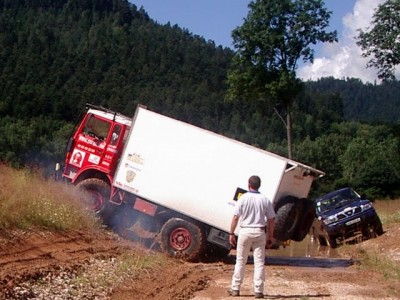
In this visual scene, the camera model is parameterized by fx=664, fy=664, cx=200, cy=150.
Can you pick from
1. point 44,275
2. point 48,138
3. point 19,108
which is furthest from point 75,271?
point 19,108

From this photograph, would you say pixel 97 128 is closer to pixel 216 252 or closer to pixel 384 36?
pixel 216 252

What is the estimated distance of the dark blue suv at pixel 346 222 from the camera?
798 inches

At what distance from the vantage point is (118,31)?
6329 inches

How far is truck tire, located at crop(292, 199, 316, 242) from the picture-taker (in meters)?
14.6

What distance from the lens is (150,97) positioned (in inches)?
3959

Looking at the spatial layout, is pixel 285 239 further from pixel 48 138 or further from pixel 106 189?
pixel 48 138

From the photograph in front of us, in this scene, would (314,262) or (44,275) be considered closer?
(44,275)

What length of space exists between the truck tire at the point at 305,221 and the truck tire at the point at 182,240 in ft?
6.91

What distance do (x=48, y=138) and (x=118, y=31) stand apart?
310ft

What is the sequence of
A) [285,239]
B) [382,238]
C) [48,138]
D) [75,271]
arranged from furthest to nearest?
[48,138] → [382,238] → [285,239] → [75,271]

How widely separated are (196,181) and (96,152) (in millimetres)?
2992

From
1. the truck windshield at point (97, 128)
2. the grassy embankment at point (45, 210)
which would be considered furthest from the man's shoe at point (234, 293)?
the truck windshield at point (97, 128)

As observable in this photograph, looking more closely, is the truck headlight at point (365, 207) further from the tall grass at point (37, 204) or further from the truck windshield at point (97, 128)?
the tall grass at point (37, 204)

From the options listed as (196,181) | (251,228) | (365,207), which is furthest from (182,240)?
→ (365,207)
